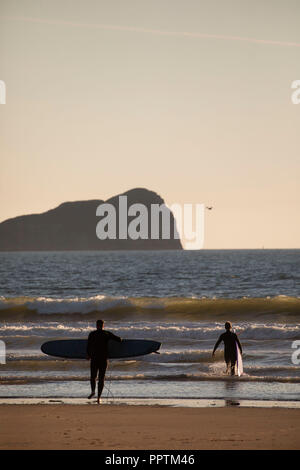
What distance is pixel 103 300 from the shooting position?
151 ft

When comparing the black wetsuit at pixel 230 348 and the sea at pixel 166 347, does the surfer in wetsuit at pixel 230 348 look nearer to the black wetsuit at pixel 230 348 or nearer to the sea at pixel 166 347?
the black wetsuit at pixel 230 348

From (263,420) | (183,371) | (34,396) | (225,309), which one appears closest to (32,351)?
(183,371)

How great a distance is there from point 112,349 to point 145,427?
5.78 m

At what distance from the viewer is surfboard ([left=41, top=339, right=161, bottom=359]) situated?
59.4 ft

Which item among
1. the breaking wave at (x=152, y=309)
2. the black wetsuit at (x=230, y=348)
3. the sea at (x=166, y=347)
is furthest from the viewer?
the breaking wave at (x=152, y=309)

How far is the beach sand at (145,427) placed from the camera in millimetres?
11266

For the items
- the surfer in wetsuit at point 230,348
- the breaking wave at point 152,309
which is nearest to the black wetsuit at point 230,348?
the surfer in wetsuit at point 230,348

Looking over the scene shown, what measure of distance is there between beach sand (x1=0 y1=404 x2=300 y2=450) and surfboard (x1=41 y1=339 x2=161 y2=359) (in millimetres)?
3313

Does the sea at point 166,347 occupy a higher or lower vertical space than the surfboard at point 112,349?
lower

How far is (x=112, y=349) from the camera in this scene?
18250 millimetres

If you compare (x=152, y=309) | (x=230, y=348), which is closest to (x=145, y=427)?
(x=230, y=348)

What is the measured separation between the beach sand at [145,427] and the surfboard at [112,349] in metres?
3.31

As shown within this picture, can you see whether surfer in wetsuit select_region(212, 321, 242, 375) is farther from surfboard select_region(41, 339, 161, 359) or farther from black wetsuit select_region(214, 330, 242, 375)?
surfboard select_region(41, 339, 161, 359)

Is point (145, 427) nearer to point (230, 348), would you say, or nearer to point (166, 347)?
point (230, 348)
